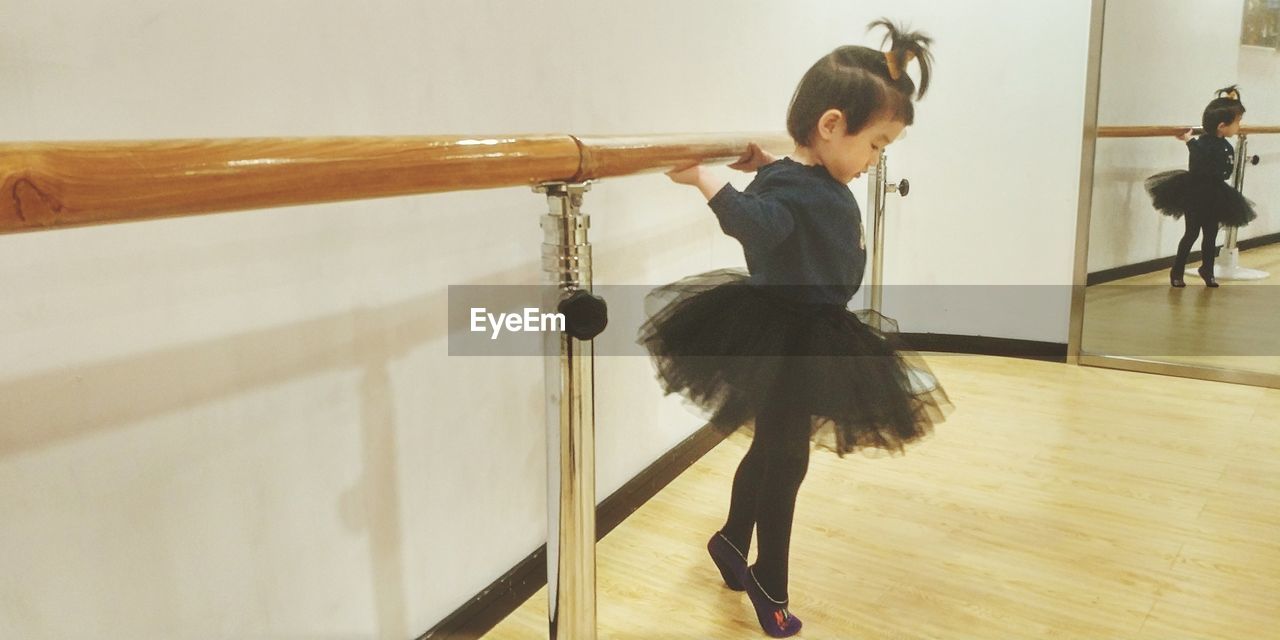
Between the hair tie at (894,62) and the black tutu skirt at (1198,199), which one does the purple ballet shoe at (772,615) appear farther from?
the black tutu skirt at (1198,199)

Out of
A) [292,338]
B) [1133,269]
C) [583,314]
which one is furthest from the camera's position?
[1133,269]

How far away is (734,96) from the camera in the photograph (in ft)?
7.38

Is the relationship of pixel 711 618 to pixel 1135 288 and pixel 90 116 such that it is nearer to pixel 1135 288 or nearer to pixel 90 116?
pixel 90 116

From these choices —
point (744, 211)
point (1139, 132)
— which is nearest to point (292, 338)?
point (744, 211)

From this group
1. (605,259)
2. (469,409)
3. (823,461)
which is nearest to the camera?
(469,409)

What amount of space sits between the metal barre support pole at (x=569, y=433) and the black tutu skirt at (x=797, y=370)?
43 centimetres

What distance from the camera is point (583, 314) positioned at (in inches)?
35.0

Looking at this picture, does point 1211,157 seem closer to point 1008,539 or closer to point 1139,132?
point 1139,132

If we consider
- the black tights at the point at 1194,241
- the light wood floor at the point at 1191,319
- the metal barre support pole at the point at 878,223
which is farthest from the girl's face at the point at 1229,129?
the metal barre support pole at the point at 878,223

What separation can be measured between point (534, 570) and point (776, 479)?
447 mm

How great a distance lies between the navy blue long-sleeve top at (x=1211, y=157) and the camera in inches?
119

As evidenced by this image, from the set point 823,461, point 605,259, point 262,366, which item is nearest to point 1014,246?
point 823,461

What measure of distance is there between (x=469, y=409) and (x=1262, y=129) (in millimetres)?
2825

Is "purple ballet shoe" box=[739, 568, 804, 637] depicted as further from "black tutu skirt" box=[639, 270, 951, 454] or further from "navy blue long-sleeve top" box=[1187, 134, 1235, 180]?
"navy blue long-sleeve top" box=[1187, 134, 1235, 180]
